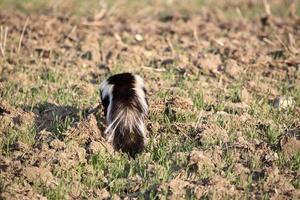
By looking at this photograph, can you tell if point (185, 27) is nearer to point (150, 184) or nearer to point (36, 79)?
point (36, 79)

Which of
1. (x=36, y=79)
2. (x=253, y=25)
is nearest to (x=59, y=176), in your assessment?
(x=36, y=79)

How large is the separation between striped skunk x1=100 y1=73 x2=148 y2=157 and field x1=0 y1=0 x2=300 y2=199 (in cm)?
12

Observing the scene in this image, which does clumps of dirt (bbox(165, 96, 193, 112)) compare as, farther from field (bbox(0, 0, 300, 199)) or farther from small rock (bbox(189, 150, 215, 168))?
small rock (bbox(189, 150, 215, 168))

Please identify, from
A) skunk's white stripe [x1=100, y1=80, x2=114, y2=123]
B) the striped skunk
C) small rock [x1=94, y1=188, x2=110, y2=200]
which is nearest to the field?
small rock [x1=94, y1=188, x2=110, y2=200]

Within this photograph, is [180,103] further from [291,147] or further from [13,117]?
[13,117]

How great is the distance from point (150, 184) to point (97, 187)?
445 mm

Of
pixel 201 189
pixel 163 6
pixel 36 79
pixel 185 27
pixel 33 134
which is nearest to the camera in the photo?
pixel 201 189

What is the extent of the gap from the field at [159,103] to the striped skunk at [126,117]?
116mm

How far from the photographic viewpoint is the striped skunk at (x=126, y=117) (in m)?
5.66

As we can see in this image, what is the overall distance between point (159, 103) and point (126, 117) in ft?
3.18

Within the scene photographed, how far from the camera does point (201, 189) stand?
5145 mm

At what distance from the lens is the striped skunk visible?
566 centimetres

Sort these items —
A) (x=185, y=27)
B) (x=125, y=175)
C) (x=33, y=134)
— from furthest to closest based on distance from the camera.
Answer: (x=185, y=27), (x=33, y=134), (x=125, y=175)

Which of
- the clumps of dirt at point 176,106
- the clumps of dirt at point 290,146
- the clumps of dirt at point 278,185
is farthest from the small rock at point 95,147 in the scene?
the clumps of dirt at point 290,146
